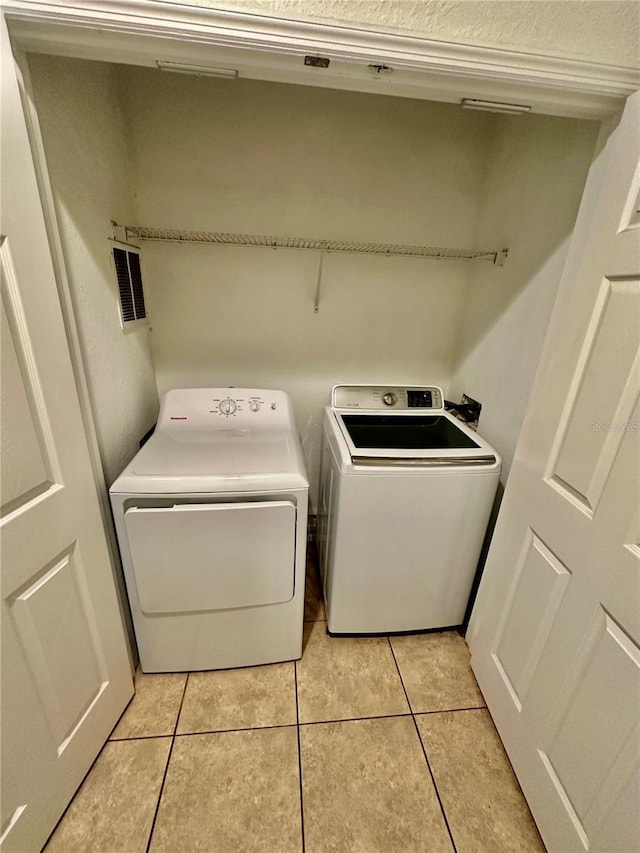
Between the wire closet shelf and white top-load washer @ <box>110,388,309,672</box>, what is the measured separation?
84 cm

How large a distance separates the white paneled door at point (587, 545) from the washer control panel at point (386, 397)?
721 millimetres

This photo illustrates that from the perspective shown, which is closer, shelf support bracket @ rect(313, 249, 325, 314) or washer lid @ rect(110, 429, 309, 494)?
washer lid @ rect(110, 429, 309, 494)

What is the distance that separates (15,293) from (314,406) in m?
1.42

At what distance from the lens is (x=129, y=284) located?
1508 mm

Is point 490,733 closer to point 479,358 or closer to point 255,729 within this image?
point 255,729

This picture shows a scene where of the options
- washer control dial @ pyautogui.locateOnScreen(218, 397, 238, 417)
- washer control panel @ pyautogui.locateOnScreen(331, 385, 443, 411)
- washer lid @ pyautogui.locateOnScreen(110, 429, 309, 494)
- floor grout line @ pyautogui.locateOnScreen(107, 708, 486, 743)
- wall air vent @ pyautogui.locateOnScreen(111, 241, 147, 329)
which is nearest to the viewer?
washer lid @ pyautogui.locateOnScreen(110, 429, 309, 494)

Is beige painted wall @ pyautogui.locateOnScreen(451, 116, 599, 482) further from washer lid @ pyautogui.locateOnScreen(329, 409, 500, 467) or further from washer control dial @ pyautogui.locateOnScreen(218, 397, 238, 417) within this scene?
washer control dial @ pyautogui.locateOnScreen(218, 397, 238, 417)

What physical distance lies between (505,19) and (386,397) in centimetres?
133

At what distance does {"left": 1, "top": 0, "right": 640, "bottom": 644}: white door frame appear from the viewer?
749 mm

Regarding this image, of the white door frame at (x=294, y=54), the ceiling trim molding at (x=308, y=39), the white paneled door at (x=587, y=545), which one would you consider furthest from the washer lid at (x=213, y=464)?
the ceiling trim molding at (x=308, y=39)

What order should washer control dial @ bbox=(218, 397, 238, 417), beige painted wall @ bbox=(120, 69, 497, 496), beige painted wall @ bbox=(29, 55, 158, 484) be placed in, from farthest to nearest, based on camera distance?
washer control dial @ bbox=(218, 397, 238, 417)
beige painted wall @ bbox=(120, 69, 497, 496)
beige painted wall @ bbox=(29, 55, 158, 484)

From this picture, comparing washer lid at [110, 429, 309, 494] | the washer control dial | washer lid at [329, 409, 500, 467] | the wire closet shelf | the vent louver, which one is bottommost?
washer lid at [110, 429, 309, 494]

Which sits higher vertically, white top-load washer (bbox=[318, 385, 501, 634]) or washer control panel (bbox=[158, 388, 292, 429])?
washer control panel (bbox=[158, 388, 292, 429])

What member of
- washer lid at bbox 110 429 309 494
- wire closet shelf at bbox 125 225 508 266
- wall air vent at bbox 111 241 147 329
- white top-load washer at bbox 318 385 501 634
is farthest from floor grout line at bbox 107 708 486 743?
wire closet shelf at bbox 125 225 508 266
